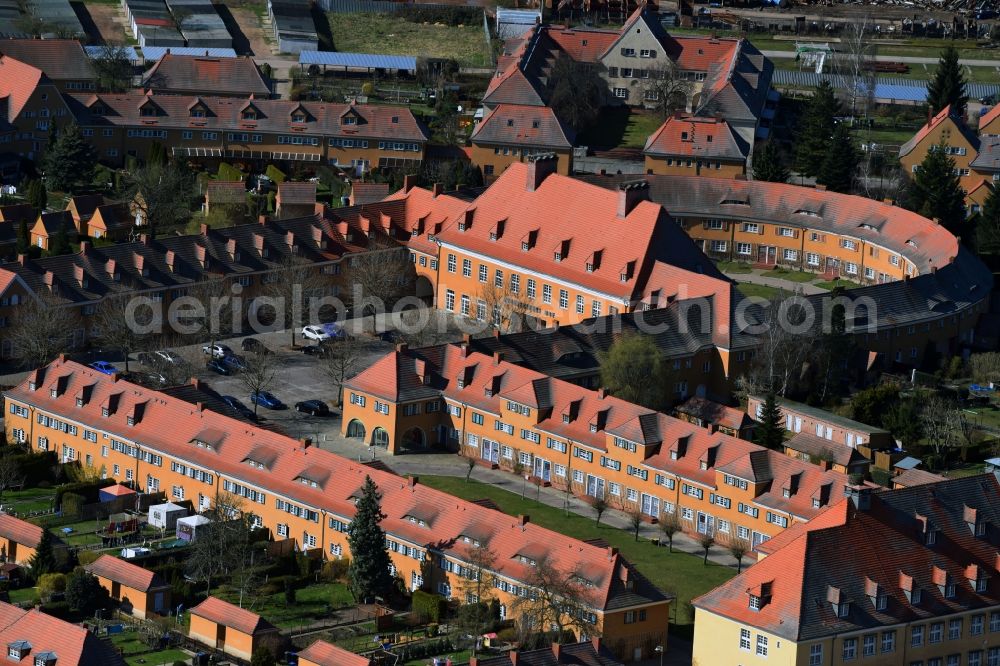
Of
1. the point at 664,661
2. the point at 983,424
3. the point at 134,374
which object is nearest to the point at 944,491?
the point at 664,661

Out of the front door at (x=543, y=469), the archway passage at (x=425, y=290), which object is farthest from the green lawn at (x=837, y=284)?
the front door at (x=543, y=469)

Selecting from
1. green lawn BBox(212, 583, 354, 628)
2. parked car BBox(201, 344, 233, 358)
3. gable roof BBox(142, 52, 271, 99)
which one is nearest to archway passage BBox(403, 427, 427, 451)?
parked car BBox(201, 344, 233, 358)

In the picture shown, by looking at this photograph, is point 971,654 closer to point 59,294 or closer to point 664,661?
point 664,661

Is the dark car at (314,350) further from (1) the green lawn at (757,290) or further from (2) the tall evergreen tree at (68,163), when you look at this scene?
(2) the tall evergreen tree at (68,163)

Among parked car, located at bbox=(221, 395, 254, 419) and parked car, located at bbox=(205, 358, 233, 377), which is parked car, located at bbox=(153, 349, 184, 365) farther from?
parked car, located at bbox=(221, 395, 254, 419)

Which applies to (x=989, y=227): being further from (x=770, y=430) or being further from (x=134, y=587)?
(x=134, y=587)

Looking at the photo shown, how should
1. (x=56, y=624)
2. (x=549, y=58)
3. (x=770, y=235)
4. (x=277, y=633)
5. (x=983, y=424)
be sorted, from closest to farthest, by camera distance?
(x=56, y=624) < (x=277, y=633) < (x=983, y=424) < (x=770, y=235) < (x=549, y=58)

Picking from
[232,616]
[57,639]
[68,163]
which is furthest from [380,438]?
[68,163]
